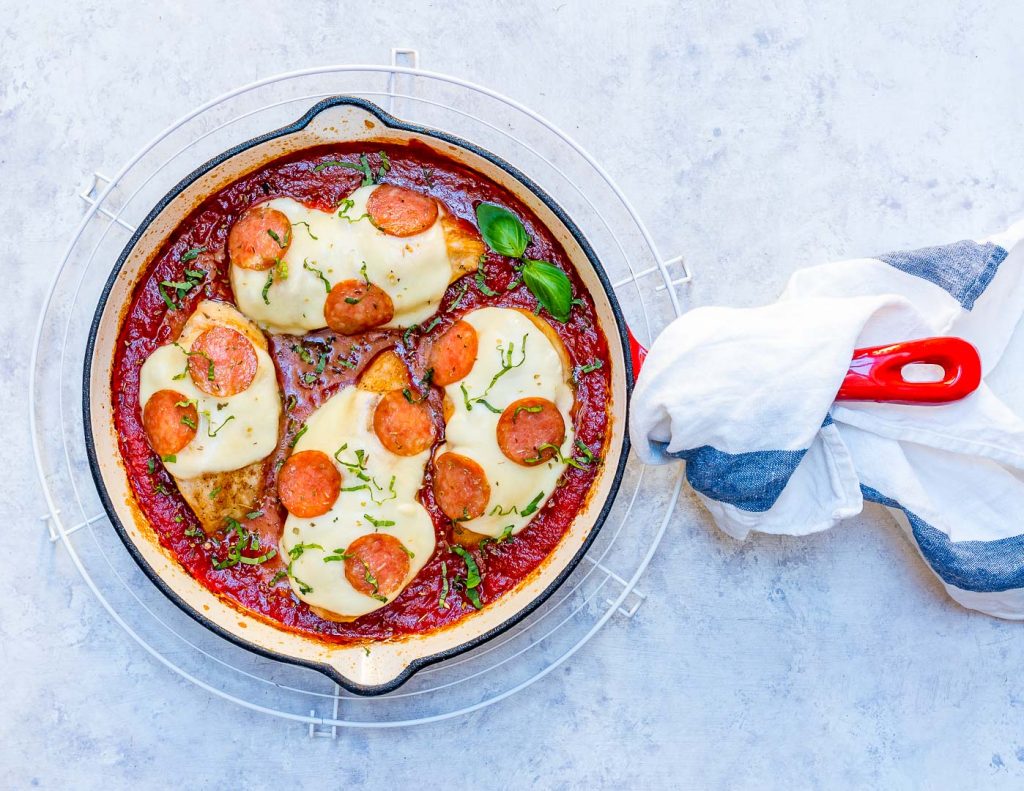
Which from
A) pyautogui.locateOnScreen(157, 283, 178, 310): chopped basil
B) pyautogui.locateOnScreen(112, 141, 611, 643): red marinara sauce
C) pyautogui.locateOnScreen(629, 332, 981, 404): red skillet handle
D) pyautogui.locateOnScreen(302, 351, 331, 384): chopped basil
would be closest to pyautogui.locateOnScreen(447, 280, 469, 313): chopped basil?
pyautogui.locateOnScreen(112, 141, 611, 643): red marinara sauce

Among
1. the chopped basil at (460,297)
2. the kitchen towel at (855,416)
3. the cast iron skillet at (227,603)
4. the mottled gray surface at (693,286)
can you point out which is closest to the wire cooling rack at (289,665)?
the mottled gray surface at (693,286)

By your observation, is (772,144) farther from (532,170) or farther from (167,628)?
(167,628)

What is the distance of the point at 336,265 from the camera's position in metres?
2.57

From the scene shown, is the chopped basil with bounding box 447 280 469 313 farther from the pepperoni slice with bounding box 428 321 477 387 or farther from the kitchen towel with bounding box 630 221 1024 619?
the kitchen towel with bounding box 630 221 1024 619

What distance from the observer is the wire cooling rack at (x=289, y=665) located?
9.26 ft

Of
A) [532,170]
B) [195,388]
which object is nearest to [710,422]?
[532,170]

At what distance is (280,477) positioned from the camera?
2.68 meters

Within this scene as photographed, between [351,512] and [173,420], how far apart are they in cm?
60

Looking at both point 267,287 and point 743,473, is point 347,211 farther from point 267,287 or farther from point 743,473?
point 743,473

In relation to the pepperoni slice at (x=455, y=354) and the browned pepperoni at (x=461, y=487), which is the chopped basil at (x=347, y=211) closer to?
the pepperoni slice at (x=455, y=354)

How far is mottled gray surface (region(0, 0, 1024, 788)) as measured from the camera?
9.37 ft

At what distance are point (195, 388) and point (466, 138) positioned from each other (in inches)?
46.0

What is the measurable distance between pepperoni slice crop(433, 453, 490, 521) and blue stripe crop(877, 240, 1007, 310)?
1411mm

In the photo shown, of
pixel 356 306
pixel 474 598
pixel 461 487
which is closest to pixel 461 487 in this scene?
pixel 461 487
